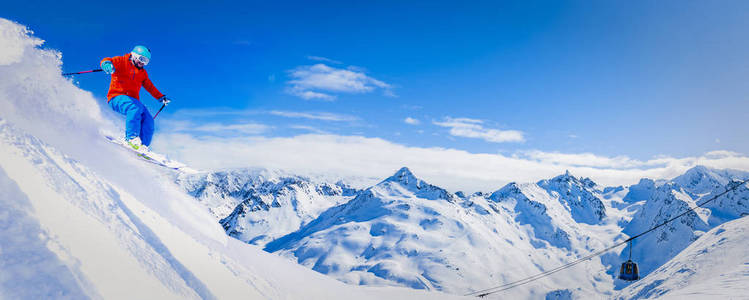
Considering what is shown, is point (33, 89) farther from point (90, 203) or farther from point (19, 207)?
point (19, 207)

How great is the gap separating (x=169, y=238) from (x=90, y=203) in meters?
1.44

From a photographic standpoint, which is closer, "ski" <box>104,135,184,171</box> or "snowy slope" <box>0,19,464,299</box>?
"snowy slope" <box>0,19,464,299</box>

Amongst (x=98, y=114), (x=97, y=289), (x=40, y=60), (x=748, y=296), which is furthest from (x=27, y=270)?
(x=748, y=296)

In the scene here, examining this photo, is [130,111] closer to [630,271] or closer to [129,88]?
[129,88]

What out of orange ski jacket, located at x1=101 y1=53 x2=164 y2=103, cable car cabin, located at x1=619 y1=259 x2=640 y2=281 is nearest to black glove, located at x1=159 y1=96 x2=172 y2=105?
orange ski jacket, located at x1=101 y1=53 x2=164 y2=103

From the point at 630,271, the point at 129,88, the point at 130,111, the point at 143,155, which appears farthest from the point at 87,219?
the point at 630,271

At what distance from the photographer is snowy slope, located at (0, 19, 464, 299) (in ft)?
13.2

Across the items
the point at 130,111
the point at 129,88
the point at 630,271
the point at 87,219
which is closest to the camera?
the point at 87,219

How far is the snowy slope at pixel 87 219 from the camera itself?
4.01 meters

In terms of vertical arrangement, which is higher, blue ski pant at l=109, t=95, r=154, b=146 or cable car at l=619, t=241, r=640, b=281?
blue ski pant at l=109, t=95, r=154, b=146

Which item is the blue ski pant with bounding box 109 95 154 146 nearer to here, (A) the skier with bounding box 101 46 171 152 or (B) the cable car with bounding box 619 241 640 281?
(A) the skier with bounding box 101 46 171 152

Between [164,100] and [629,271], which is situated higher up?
[164,100]

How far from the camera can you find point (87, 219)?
5055mm

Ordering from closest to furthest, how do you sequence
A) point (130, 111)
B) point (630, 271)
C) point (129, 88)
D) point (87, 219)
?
point (87, 219), point (130, 111), point (129, 88), point (630, 271)
